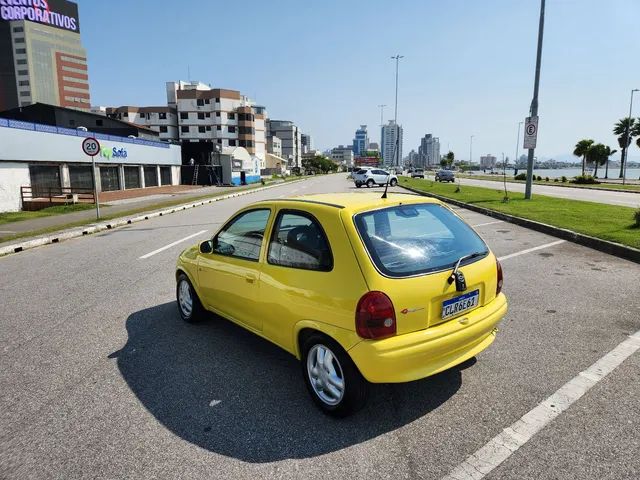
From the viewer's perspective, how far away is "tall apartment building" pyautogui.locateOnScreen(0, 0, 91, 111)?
395 ft

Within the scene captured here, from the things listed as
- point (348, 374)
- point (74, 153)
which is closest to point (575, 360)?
point (348, 374)

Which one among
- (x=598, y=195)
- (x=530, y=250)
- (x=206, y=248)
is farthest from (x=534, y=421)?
(x=598, y=195)

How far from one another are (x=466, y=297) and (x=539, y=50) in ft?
62.9

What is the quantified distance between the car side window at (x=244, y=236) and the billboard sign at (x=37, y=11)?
100998mm

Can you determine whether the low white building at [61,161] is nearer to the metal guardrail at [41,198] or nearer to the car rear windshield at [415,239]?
the metal guardrail at [41,198]

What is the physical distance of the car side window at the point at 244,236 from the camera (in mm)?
3971

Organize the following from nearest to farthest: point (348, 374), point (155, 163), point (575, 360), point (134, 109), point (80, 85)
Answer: point (348, 374) → point (575, 360) → point (155, 163) → point (134, 109) → point (80, 85)

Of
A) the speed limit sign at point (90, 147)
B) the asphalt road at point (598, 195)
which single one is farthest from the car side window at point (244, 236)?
the asphalt road at point (598, 195)

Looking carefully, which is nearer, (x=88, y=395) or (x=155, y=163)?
(x=88, y=395)

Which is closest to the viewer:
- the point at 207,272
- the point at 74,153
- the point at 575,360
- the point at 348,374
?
the point at 348,374

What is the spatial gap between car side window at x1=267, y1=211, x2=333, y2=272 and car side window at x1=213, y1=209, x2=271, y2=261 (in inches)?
9.0

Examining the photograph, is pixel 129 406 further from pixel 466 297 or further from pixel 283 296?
pixel 466 297

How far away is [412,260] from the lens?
320 cm

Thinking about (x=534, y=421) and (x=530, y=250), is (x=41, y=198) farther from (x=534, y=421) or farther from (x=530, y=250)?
(x=534, y=421)
